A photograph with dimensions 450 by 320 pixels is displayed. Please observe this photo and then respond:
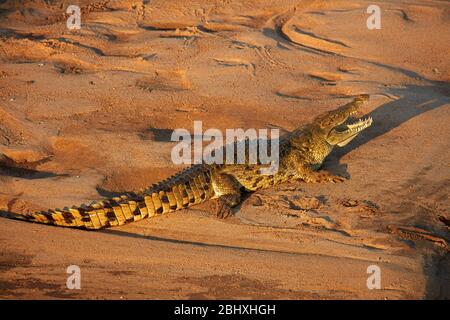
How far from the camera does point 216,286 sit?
5.53 metres

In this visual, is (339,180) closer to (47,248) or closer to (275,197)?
(275,197)

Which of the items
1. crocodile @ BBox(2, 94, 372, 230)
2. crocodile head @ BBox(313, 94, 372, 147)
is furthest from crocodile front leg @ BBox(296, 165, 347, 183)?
crocodile head @ BBox(313, 94, 372, 147)

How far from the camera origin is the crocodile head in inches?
298

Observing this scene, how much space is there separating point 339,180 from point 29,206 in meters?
3.44

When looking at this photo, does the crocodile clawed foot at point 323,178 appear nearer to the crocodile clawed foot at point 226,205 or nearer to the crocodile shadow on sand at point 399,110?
the crocodile shadow on sand at point 399,110

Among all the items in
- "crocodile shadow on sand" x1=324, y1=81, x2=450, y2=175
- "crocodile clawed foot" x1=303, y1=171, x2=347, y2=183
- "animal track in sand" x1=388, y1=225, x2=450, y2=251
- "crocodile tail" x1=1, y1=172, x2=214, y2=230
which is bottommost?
"animal track in sand" x1=388, y1=225, x2=450, y2=251

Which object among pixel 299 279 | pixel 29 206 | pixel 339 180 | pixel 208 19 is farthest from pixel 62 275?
pixel 208 19

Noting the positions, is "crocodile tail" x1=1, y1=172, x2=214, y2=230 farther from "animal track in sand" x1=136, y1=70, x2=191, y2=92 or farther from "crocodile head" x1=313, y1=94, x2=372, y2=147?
"animal track in sand" x1=136, y1=70, x2=191, y2=92

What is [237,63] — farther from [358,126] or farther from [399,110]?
[358,126]

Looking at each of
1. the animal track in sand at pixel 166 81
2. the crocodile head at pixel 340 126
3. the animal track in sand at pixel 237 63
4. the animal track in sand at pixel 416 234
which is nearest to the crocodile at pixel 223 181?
the crocodile head at pixel 340 126

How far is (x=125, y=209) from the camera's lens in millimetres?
6301

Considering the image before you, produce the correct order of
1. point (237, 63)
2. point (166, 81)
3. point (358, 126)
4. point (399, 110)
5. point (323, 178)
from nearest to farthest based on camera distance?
point (323, 178), point (358, 126), point (399, 110), point (166, 81), point (237, 63)

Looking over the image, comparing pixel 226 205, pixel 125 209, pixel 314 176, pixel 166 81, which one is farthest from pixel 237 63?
pixel 125 209

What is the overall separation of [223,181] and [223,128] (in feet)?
4.90
